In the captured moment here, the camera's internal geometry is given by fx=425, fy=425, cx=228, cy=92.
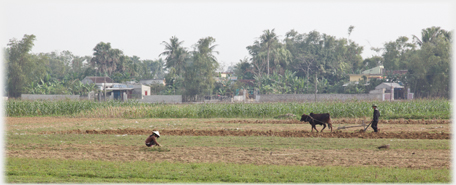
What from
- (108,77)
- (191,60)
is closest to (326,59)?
(191,60)

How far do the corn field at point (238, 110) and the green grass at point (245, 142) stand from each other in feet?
47.2

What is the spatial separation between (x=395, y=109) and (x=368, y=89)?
87.6 ft

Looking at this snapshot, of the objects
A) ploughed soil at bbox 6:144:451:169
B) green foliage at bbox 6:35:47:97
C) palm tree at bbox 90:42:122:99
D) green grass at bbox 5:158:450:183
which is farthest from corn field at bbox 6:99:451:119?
palm tree at bbox 90:42:122:99

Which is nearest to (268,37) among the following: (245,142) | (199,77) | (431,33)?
(199,77)

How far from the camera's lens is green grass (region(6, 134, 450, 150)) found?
14.3 meters

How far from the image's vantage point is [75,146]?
1460 centimetres

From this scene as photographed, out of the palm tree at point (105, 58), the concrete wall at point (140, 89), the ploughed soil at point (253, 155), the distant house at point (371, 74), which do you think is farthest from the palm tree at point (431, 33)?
the ploughed soil at point (253, 155)

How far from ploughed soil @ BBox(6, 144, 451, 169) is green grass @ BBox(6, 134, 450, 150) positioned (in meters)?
0.94

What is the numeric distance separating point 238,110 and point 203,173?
943 inches

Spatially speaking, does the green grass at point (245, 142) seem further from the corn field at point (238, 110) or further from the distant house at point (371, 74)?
the distant house at point (371, 74)

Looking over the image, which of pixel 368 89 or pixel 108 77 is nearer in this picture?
pixel 368 89

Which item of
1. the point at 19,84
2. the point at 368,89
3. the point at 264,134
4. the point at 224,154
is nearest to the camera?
the point at 224,154

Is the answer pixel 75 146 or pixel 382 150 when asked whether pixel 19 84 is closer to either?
pixel 75 146

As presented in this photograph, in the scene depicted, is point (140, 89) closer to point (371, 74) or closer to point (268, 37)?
point (268, 37)
